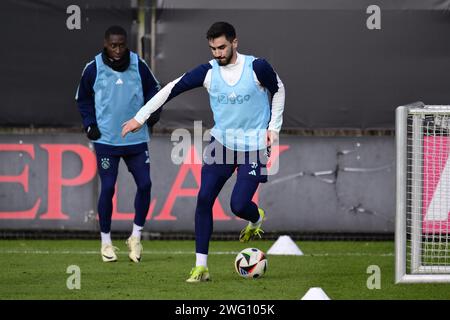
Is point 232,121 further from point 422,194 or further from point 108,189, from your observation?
point 108,189

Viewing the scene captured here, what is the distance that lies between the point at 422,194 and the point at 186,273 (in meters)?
2.07

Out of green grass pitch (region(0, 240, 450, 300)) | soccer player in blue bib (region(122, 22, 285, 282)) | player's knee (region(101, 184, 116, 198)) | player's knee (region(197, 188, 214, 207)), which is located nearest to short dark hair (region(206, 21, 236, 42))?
soccer player in blue bib (region(122, 22, 285, 282))

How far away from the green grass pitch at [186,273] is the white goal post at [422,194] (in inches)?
9.8

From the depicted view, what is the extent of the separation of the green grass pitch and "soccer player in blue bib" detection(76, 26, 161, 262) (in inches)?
21.4

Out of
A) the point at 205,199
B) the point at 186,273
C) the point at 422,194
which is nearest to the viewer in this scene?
the point at 205,199

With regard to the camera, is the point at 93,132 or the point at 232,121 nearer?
the point at 232,121

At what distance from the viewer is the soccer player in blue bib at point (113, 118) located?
10.6 meters

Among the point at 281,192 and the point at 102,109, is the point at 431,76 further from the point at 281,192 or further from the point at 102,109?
the point at 102,109

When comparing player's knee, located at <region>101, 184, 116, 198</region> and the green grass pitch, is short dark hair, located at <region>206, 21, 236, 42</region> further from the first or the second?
player's knee, located at <region>101, 184, 116, 198</region>

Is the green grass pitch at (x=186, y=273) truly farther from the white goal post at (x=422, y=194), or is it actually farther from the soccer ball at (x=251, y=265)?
the white goal post at (x=422, y=194)

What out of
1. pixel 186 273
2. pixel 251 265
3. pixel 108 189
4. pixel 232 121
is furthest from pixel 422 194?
pixel 108 189

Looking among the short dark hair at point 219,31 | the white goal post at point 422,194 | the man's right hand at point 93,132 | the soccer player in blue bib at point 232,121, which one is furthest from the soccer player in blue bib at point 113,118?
the white goal post at point 422,194

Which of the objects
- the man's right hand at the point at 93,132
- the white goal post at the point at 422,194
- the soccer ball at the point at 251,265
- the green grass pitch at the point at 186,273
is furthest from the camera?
the man's right hand at the point at 93,132

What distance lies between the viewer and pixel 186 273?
959 centimetres
